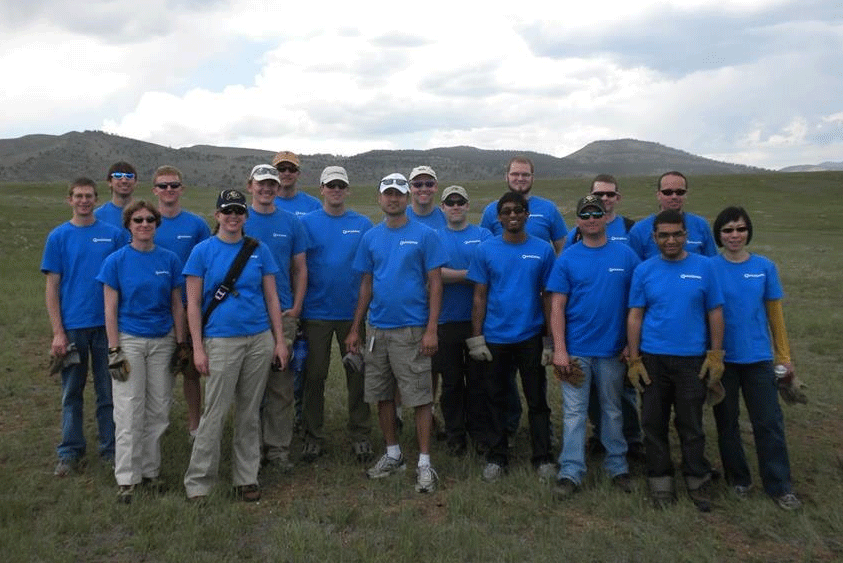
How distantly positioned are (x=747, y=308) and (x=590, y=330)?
3.66ft

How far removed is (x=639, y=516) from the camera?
5.06 m

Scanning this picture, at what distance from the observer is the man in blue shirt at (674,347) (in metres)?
5.19

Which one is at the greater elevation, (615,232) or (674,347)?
(615,232)

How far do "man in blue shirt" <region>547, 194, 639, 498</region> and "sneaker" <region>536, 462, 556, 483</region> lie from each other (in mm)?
137

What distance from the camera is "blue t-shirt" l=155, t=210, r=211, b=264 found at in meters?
6.13

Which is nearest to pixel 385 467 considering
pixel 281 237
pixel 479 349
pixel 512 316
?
pixel 479 349

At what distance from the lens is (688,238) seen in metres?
6.07

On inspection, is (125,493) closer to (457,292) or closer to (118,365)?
(118,365)

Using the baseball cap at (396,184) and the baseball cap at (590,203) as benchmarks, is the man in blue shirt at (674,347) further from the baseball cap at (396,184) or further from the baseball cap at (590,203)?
the baseball cap at (396,184)

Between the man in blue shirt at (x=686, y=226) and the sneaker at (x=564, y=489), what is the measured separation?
2.01m

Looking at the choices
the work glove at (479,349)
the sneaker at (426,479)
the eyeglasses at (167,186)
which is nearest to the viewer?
the sneaker at (426,479)

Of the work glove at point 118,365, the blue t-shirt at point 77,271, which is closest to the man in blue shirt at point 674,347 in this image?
the work glove at point 118,365

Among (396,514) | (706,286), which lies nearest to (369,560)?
(396,514)

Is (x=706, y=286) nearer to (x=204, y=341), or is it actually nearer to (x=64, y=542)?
(x=204, y=341)
